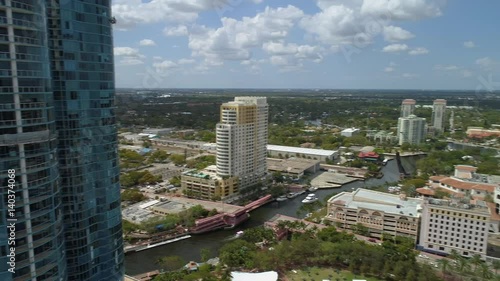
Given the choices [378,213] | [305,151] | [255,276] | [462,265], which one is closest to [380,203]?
[378,213]

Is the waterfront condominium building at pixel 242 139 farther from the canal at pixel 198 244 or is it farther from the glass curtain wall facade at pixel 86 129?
the glass curtain wall facade at pixel 86 129

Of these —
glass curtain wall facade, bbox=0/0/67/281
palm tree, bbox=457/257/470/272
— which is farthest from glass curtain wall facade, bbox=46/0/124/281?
palm tree, bbox=457/257/470/272

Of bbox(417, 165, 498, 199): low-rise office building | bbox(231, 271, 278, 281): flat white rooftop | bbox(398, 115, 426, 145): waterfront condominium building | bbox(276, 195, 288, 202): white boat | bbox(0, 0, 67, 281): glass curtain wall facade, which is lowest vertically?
bbox(276, 195, 288, 202): white boat

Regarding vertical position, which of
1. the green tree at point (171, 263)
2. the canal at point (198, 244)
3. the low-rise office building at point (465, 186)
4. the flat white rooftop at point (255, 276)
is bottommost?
the canal at point (198, 244)

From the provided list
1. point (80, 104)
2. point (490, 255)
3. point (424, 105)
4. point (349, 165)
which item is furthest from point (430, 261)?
point (424, 105)

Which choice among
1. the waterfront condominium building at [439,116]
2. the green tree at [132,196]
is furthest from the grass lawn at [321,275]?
the waterfront condominium building at [439,116]

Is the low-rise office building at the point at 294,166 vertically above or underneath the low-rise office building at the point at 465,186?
underneath

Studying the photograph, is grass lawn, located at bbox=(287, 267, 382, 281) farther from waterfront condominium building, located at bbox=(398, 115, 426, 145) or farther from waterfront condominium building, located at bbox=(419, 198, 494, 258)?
waterfront condominium building, located at bbox=(398, 115, 426, 145)

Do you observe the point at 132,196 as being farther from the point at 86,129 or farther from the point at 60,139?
the point at 60,139
